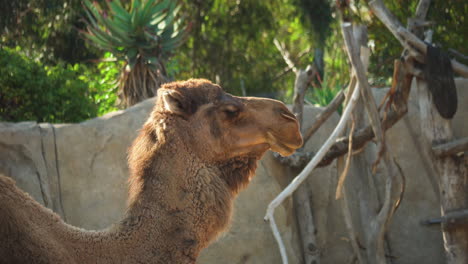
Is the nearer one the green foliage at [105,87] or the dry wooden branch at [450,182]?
the dry wooden branch at [450,182]

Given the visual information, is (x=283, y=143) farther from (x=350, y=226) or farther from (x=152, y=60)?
(x=152, y=60)

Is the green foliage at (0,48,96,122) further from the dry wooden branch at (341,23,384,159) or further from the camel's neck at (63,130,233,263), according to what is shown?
the camel's neck at (63,130,233,263)

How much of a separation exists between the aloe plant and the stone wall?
173cm

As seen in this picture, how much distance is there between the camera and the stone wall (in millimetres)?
5910

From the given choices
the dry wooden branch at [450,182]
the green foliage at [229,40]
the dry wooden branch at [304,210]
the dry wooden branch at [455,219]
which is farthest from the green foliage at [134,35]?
the green foliage at [229,40]

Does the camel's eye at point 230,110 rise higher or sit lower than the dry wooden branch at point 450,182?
higher

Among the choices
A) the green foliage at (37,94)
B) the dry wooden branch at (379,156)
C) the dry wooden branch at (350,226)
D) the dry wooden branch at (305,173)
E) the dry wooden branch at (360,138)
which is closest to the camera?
the dry wooden branch at (305,173)

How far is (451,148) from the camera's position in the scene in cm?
609

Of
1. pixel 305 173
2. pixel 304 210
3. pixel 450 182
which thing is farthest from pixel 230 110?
pixel 304 210

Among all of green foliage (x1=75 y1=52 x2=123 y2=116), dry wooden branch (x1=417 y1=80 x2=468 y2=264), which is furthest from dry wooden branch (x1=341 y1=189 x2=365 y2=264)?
green foliage (x1=75 y1=52 x2=123 y2=116)

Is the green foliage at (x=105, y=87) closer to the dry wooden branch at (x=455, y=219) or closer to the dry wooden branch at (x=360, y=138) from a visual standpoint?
the dry wooden branch at (x=360, y=138)

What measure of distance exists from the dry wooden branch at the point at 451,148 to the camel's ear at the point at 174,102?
149 inches

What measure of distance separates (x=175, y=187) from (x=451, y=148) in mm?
3911

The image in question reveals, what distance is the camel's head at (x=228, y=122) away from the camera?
310cm
